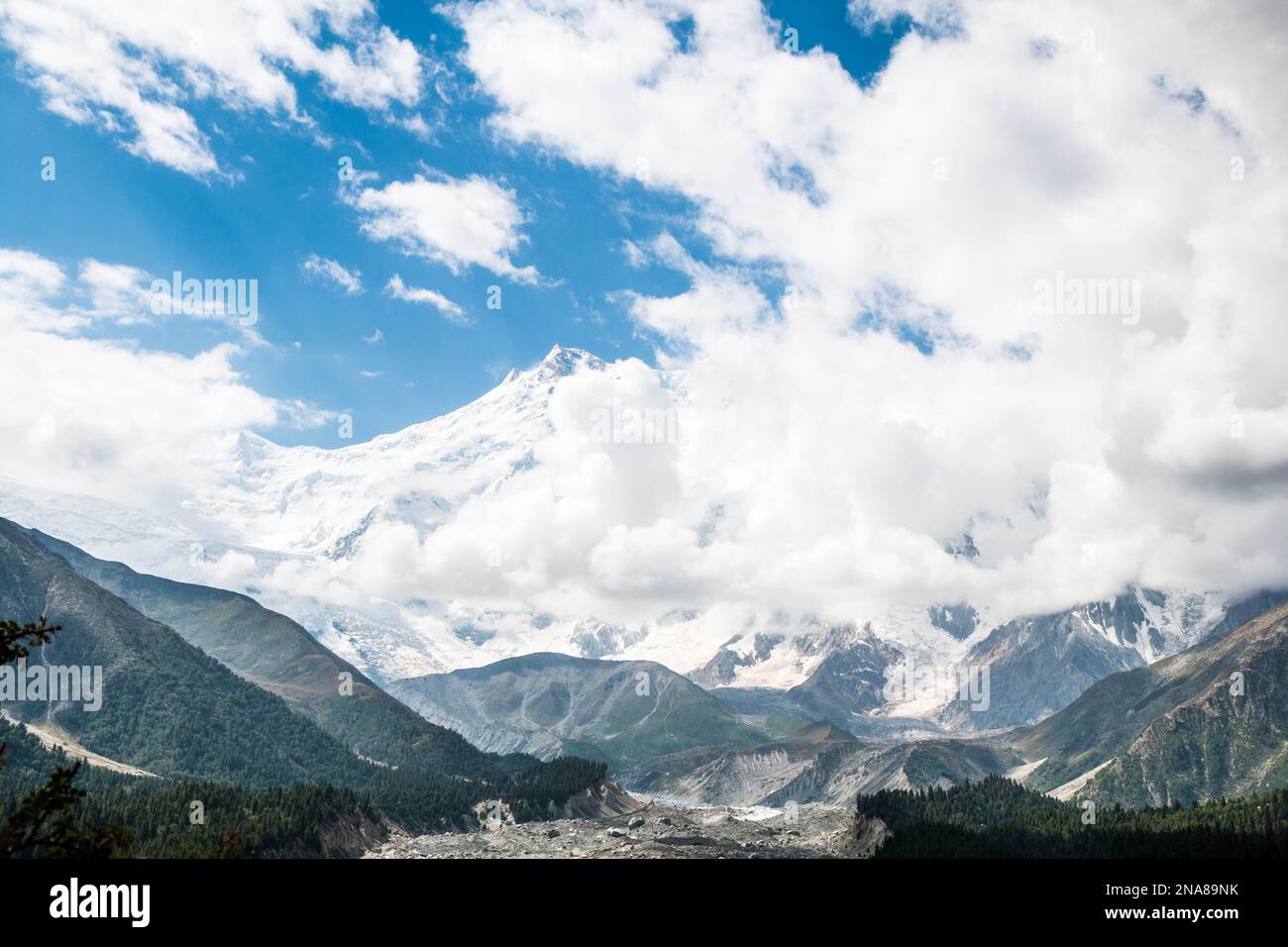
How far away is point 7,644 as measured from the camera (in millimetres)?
41188
